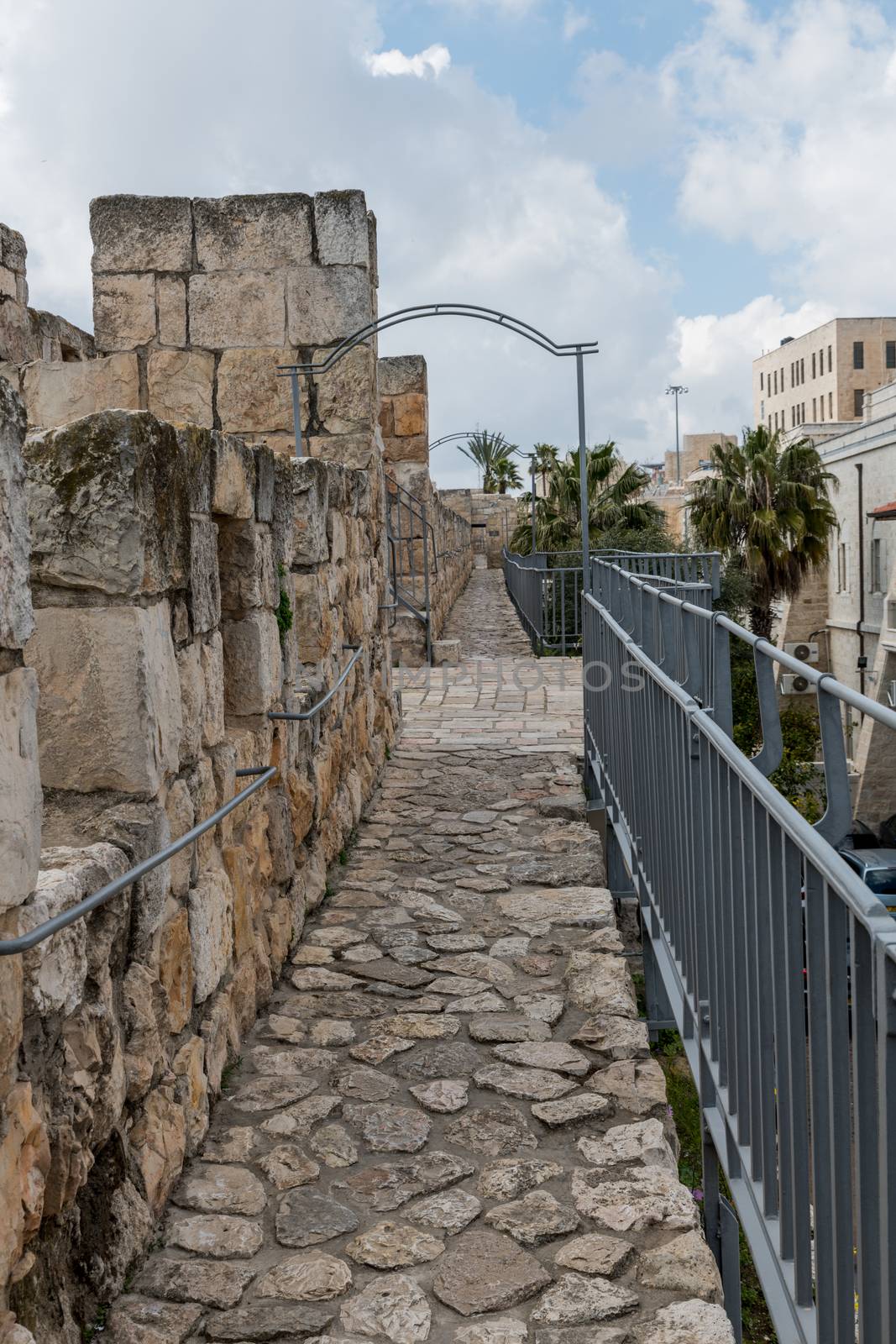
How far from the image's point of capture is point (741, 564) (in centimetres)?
2528

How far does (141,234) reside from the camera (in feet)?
23.8

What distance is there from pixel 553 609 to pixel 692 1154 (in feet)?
30.7

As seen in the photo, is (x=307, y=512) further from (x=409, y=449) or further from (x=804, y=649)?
(x=804, y=649)

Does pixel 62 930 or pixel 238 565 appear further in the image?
pixel 238 565

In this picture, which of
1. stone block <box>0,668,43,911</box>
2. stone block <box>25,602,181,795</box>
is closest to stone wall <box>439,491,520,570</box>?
stone block <box>25,602,181,795</box>

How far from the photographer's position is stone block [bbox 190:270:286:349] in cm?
733

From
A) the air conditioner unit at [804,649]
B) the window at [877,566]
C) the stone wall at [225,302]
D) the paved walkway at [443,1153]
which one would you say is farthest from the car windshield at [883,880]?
the air conditioner unit at [804,649]

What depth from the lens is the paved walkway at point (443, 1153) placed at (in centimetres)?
243

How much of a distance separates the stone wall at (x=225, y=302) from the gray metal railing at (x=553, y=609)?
5.88 meters

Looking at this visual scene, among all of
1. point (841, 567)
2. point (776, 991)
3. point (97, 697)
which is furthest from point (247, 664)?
point (841, 567)

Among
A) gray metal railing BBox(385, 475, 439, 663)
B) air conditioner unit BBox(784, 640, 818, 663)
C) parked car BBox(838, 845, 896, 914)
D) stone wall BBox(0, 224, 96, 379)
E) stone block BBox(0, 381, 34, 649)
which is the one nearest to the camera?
parked car BBox(838, 845, 896, 914)

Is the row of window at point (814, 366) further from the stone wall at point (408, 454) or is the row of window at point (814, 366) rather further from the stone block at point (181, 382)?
the stone block at point (181, 382)

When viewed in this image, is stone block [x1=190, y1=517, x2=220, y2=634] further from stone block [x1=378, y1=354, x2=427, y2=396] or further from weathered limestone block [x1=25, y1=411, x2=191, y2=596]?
stone block [x1=378, y1=354, x2=427, y2=396]

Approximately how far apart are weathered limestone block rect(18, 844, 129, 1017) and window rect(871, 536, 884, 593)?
3041cm
